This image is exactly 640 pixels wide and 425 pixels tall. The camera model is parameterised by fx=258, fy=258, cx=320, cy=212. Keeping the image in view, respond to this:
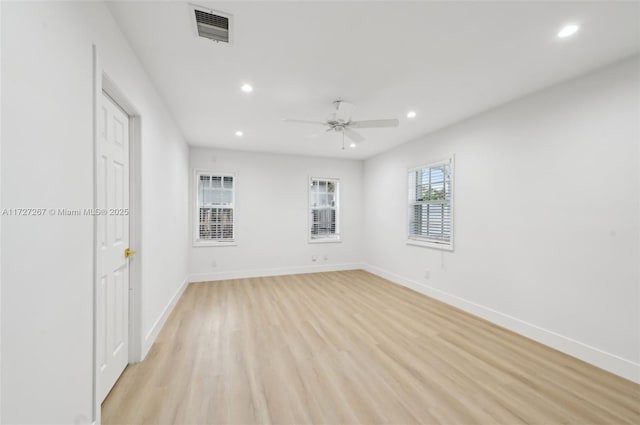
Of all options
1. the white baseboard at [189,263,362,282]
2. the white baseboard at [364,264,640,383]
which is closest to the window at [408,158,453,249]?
the white baseboard at [364,264,640,383]

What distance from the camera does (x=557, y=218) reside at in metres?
2.66

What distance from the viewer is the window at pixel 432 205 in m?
4.02

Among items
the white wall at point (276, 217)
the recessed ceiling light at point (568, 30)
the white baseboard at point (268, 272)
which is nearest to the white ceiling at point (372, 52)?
the recessed ceiling light at point (568, 30)

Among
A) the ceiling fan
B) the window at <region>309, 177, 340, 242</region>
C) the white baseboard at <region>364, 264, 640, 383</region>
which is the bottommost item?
the white baseboard at <region>364, 264, 640, 383</region>

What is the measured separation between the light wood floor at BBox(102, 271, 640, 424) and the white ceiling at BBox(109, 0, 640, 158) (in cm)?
266

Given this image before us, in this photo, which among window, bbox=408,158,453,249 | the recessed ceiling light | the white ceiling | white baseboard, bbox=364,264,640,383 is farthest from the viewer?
window, bbox=408,158,453,249

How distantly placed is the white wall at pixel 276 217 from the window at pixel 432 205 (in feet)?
5.83

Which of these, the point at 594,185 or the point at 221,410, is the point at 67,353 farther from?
the point at 594,185

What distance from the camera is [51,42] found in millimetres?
1125

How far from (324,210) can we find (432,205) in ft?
8.45

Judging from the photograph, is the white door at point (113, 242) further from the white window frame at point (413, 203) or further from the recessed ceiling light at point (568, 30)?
the white window frame at point (413, 203)

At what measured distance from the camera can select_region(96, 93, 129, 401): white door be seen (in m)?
1.78

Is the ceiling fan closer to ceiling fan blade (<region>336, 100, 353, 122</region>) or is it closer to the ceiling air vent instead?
ceiling fan blade (<region>336, 100, 353, 122</region>)

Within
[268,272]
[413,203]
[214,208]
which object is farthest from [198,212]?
[413,203]
